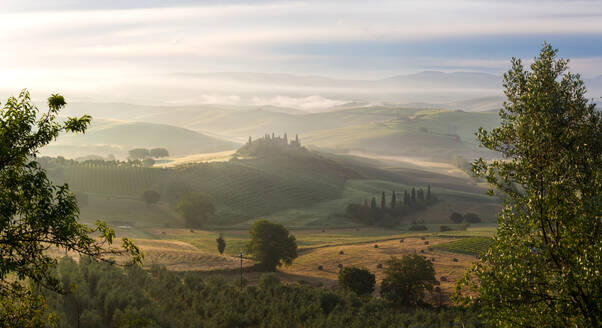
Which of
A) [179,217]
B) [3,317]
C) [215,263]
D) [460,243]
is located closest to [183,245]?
[215,263]

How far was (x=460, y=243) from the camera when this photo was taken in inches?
3984

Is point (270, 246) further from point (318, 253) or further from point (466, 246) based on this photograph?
point (466, 246)

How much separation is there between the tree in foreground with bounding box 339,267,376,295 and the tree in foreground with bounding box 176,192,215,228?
7698 centimetres

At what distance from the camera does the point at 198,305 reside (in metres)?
48.2

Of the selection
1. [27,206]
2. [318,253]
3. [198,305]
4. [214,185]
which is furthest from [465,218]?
[27,206]

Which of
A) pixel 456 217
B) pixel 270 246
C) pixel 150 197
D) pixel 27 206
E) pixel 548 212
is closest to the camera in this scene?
pixel 27 206

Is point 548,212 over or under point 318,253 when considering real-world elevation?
over

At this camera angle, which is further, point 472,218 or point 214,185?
point 214,185

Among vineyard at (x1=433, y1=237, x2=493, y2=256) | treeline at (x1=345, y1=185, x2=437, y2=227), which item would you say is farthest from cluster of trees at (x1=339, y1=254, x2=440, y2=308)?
treeline at (x1=345, y1=185, x2=437, y2=227)

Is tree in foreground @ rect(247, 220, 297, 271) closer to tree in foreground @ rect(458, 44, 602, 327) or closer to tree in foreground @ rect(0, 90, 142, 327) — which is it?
tree in foreground @ rect(458, 44, 602, 327)

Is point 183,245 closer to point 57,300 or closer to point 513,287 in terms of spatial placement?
point 57,300

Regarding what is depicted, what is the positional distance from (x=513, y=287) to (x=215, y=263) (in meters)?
73.3

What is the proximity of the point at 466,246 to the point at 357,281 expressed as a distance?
4134cm

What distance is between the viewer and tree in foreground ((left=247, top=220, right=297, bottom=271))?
84938 mm
